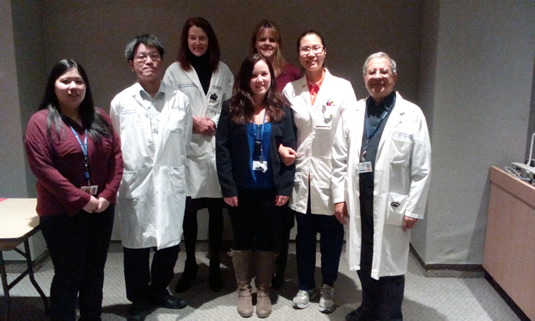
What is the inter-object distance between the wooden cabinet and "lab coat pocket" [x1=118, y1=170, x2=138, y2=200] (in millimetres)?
2182

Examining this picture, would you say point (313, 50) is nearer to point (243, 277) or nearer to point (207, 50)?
point (207, 50)

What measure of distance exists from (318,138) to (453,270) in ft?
4.92

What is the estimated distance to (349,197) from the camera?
2186 millimetres

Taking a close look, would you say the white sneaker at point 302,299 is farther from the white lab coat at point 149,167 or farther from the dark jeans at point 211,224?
the white lab coat at point 149,167

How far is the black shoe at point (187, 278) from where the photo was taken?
2.77 meters

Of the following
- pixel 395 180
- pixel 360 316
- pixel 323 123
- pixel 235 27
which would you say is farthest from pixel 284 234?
pixel 235 27

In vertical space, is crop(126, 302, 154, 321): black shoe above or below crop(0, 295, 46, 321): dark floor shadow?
above

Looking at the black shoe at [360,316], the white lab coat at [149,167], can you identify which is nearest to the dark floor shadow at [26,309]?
the white lab coat at [149,167]

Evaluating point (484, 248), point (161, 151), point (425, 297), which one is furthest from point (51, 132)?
point (484, 248)

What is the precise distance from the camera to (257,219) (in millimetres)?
2463

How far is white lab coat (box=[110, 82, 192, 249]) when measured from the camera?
2.20 metres

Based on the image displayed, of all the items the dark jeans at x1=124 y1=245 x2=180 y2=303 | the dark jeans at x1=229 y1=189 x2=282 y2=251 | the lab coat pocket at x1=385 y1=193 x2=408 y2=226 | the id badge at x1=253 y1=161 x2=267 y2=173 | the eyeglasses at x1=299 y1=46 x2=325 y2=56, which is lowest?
the dark jeans at x1=124 y1=245 x2=180 y2=303

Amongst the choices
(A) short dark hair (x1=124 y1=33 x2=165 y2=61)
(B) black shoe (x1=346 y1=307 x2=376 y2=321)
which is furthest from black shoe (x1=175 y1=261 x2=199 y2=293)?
(A) short dark hair (x1=124 y1=33 x2=165 y2=61)

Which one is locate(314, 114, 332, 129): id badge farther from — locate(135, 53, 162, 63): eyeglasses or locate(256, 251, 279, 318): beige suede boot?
locate(135, 53, 162, 63): eyeglasses
